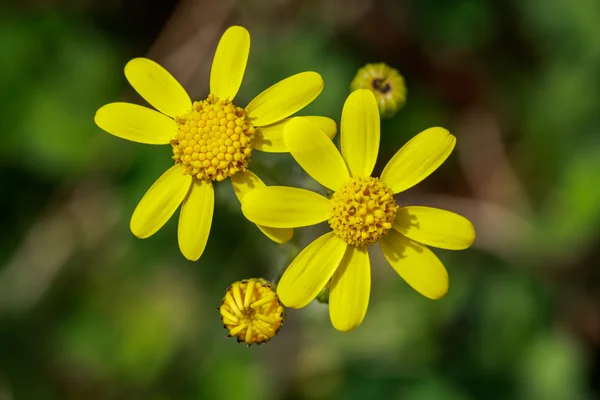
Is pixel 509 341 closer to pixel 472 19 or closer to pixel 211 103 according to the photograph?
pixel 472 19

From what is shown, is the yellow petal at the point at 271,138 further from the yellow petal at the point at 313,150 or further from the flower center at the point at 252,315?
the flower center at the point at 252,315

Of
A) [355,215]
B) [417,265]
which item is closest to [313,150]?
[355,215]

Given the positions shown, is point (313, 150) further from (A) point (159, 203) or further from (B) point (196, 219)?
(A) point (159, 203)

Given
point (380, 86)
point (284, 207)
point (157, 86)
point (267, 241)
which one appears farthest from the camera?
point (267, 241)

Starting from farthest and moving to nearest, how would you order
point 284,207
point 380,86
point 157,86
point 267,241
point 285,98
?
1. point 267,241
2. point 380,86
3. point 157,86
4. point 285,98
5. point 284,207

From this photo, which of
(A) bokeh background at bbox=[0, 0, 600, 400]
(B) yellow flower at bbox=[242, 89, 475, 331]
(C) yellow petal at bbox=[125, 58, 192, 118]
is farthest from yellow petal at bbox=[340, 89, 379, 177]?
(A) bokeh background at bbox=[0, 0, 600, 400]

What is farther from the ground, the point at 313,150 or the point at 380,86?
the point at 380,86

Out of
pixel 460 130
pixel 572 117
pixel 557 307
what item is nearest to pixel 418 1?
pixel 460 130
